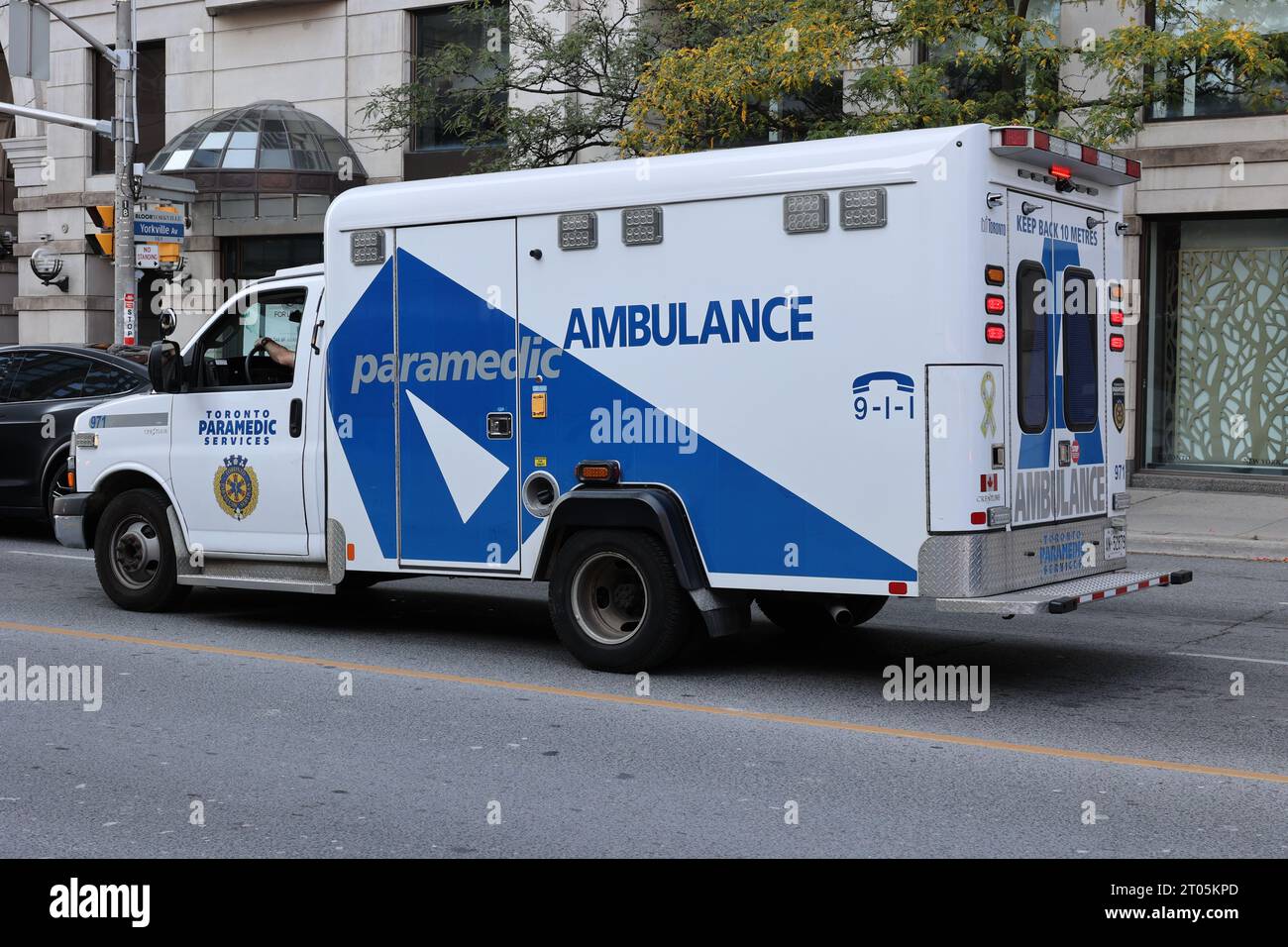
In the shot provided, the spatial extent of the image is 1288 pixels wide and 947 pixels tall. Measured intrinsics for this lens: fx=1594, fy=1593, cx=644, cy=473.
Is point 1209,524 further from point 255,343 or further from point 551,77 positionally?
point 255,343

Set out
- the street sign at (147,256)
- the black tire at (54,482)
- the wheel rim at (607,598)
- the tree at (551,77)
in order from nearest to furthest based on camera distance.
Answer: the wheel rim at (607,598)
the black tire at (54,482)
the tree at (551,77)
the street sign at (147,256)

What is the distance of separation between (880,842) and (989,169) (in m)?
3.64

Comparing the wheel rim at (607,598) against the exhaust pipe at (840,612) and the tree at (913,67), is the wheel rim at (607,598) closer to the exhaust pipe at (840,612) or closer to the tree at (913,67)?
the exhaust pipe at (840,612)

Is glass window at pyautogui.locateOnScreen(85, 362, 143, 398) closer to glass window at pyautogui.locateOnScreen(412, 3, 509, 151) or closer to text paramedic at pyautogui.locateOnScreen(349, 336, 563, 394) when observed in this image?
text paramedic at pyautogui.locateOnScreen(349, 336, 563, 394)

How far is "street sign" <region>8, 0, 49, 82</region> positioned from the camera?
21625mm

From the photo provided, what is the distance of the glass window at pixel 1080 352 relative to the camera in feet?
28.0

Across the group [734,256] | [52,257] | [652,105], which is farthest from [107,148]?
[734,256]

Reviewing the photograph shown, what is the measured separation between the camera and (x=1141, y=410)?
20.5 metres

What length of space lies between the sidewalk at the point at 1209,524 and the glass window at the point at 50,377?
1021 centimetres

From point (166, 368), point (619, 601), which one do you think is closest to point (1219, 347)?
point (619, 601)

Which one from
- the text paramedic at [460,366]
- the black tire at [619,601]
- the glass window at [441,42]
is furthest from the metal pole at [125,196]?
the black tire at [619,601]

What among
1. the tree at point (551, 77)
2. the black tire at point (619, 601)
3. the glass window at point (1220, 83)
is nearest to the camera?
the black tire at point (619, 601)

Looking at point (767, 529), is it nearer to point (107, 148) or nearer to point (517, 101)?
point (517, 101)
